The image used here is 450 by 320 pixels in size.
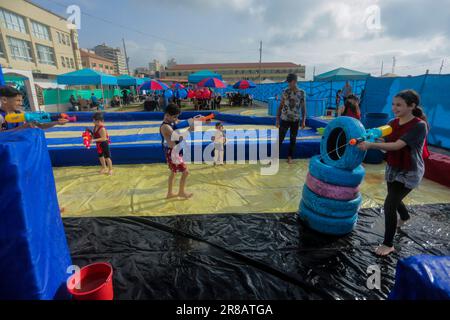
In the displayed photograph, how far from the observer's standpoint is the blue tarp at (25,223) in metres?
1.56

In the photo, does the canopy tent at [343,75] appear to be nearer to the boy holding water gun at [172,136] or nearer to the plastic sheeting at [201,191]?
the plastic sheeting at [201,191]

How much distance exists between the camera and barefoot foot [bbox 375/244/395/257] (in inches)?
113

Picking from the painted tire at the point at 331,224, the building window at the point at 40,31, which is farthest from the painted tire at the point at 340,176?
the building window at the point at 40,31

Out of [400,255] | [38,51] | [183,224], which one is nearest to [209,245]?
[183,224]

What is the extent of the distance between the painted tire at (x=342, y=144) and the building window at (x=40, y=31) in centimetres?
4851

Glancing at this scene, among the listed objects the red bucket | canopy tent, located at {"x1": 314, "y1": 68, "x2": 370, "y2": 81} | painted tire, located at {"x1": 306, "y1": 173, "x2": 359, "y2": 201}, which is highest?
canopy tent, located at {"x1": 314, "y1": 68, "x2": 370, "y2": 81}

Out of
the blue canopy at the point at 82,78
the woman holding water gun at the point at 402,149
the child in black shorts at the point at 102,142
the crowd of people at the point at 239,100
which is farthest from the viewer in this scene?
the crowd of people at the point at 239,100

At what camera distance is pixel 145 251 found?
2.93 meters

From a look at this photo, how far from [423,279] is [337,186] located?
1.76m

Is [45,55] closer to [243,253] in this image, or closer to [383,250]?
[243,253]

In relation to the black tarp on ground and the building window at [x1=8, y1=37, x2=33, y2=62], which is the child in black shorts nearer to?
the black tarp on ground

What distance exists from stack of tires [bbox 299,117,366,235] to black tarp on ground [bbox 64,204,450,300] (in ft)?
0.69

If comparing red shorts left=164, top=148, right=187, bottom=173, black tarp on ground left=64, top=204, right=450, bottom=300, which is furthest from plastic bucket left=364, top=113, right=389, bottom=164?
red shorts left=164, top=148, right=187, bottom=173
